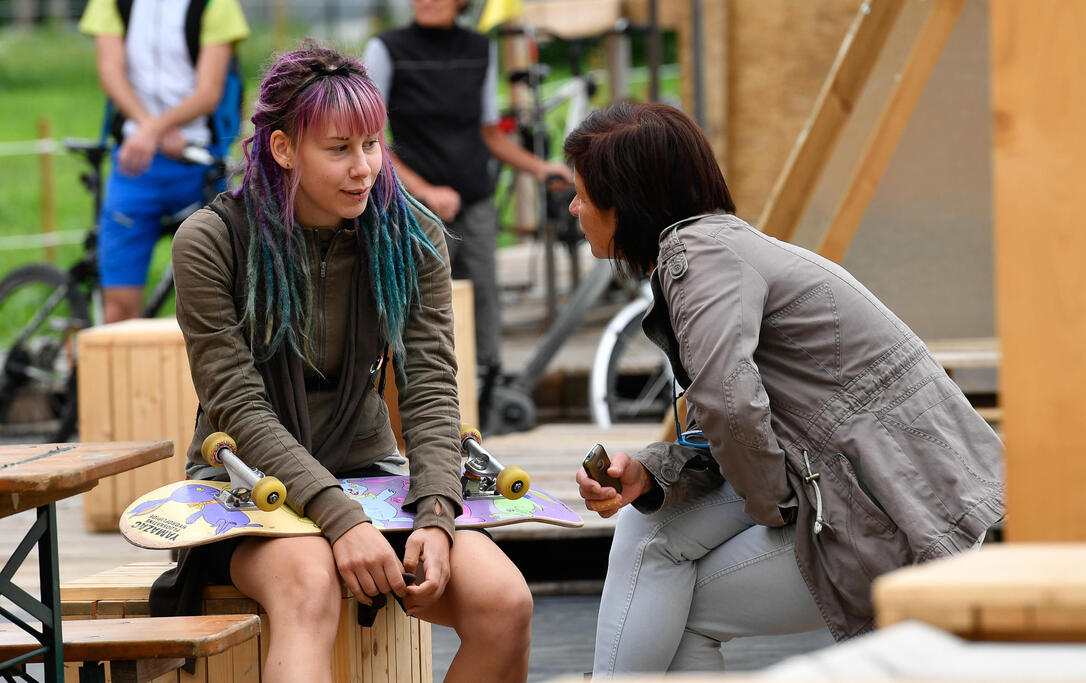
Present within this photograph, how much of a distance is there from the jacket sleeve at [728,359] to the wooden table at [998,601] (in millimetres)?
920

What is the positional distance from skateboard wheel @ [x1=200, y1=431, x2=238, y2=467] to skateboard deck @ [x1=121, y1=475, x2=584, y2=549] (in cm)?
7

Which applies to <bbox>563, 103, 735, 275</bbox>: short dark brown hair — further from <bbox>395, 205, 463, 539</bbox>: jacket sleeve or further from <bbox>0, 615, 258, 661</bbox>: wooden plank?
<bbox>0, 615, 258, 661</bbox>: wooden plank

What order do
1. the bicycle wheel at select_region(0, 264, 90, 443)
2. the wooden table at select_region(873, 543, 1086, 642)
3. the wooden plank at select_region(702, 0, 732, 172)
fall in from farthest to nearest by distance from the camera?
the wooden plank at select_region(702, 0, 732, 172) → the bicycle wheel at select_region(0, 264, 90, 443) → the wooden table at select_region(873, 543, 1086, 642)

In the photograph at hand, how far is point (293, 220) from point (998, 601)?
1.59 metres

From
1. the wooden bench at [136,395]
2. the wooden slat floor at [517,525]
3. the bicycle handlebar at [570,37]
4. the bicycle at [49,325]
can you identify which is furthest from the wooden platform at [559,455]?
the bicycle handlebar at [570,37]

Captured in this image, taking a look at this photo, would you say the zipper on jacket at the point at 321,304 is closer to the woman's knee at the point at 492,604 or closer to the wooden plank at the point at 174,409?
the woman's knee at the point at 492,604

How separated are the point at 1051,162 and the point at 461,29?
4135 millimetres

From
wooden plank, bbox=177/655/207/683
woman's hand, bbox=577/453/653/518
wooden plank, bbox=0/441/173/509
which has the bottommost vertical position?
wooden plank, bbox=177/655/207/683

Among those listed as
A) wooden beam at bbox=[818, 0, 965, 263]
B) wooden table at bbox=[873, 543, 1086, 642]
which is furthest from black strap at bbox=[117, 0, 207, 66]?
wooden table at bbox=[873, 543, 1086, 642]

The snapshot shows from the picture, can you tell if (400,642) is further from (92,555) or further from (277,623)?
(92,555)

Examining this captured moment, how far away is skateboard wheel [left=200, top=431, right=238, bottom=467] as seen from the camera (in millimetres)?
2291

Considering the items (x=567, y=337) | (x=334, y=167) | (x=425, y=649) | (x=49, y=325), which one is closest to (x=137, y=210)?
(x=49, y=325)

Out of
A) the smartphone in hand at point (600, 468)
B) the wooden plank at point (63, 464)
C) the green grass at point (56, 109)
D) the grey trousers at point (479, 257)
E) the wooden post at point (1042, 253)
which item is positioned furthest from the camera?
the green grass at point (56, 109)

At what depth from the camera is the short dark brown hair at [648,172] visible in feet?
7.50
